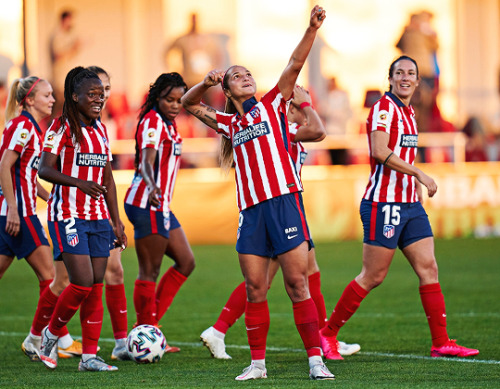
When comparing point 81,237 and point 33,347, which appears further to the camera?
point 33,347

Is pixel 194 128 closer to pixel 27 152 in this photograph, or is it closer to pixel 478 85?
pixel 478 85

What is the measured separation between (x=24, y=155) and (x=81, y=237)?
1232mm

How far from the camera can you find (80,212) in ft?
20.6

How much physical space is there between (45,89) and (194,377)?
267 centimetres

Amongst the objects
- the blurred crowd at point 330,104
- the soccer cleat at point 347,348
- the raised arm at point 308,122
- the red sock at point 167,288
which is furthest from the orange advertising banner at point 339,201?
the raised arm at point 308,122

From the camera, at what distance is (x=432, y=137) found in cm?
1908

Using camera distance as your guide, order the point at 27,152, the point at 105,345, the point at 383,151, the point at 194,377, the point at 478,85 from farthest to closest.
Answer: the point at 478,85 < the point at 105,345 < the point at 27,152 < the point at 383,151 < the point at 194,377

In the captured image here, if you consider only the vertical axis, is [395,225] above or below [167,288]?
above

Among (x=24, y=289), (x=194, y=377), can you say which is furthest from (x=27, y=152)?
(x=24, y=289)

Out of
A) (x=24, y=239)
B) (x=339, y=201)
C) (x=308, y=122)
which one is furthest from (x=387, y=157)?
(x=339, y=201)

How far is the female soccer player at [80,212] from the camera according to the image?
621 cm

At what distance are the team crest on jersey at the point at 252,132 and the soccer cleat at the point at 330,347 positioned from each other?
70.5 inches

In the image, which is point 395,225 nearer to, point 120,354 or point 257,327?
point 257,327

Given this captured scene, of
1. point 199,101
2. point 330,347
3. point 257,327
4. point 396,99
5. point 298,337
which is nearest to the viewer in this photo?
point 257,327
